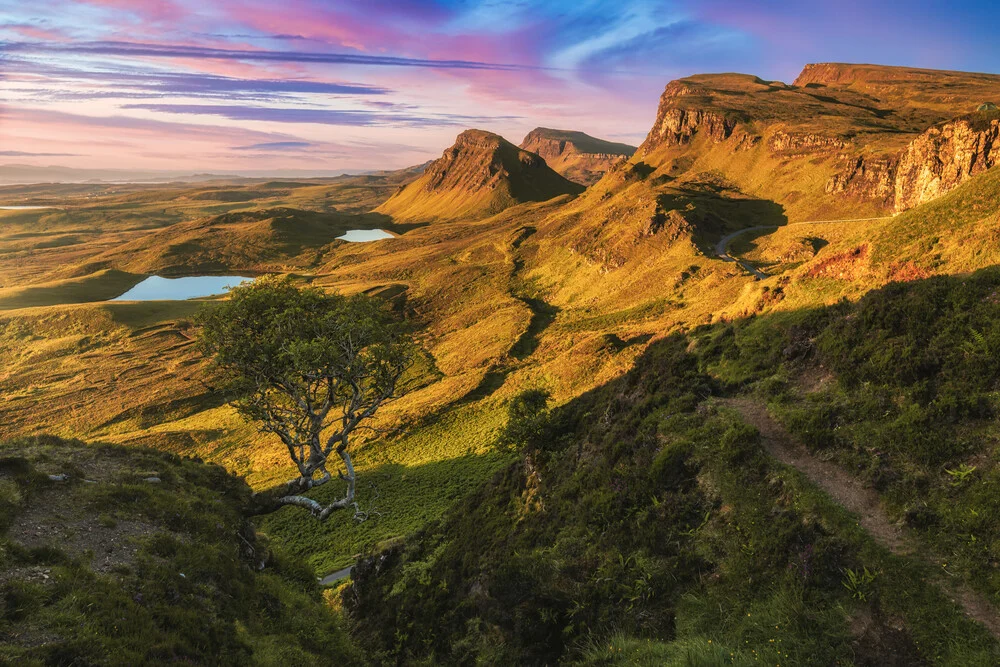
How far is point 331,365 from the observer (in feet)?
82.8

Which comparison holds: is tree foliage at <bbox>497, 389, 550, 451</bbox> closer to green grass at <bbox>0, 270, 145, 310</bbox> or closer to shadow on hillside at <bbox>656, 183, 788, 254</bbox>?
shadow on hillside at <bbox>656, 183, 788, 254</bbox>

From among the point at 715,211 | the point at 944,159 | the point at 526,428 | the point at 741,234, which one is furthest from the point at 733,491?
the point at 715,211

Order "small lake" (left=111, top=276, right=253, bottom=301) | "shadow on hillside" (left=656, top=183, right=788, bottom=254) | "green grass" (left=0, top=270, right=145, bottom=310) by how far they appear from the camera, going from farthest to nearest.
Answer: "small lake" (left=111, top=276, right=253, bottom=301), "green grass" (left=0, top=270, right=145, bottom=310), "shadow on hillside" (left=656, top=183, right=788, bottom=254)

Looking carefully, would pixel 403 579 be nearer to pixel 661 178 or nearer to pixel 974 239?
pixel 974 239

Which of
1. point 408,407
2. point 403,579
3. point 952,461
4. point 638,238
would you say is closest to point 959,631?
point 952,461

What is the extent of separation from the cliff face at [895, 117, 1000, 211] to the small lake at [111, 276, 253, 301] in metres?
205

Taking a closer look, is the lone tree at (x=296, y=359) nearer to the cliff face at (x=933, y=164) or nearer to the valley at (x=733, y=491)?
the valley at (x=733, y=491)

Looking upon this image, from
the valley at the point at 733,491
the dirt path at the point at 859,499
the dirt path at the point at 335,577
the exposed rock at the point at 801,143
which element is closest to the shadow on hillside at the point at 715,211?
the exposed rock at the point at 801,143

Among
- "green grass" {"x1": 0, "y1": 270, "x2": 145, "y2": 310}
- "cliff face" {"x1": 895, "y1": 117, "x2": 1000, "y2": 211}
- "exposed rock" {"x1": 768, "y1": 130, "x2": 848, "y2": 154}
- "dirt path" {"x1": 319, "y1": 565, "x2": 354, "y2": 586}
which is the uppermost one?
"exposed rock" {"x1": 768, "y1": 130, "x2": 848, "y2": 154}

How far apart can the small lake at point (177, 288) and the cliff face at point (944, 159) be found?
205 meters

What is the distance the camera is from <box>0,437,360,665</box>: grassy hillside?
10914mm

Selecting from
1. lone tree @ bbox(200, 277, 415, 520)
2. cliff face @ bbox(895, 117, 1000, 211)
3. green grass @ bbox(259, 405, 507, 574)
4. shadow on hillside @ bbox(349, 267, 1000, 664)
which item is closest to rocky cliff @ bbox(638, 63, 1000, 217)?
cliff face @ bbox(895, 117, 1000, 211)

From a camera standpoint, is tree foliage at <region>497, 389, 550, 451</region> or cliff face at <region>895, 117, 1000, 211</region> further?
cliff face at <region>895, 117, 1000, 211</region>

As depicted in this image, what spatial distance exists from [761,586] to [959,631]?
13.4ft
